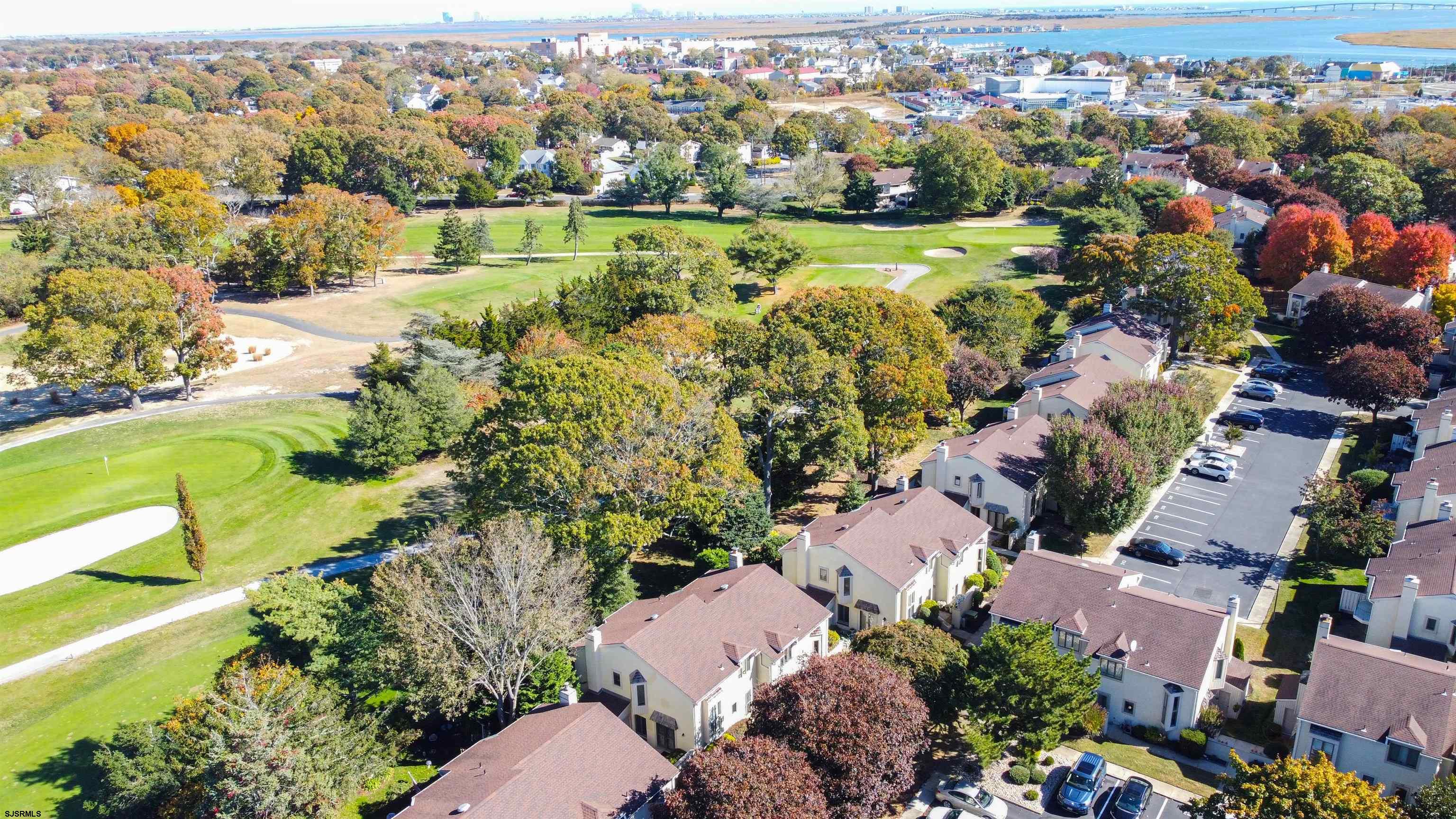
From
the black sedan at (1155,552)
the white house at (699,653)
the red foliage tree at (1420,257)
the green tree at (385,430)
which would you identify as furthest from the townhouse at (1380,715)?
the red foliage tree at (1420,257)

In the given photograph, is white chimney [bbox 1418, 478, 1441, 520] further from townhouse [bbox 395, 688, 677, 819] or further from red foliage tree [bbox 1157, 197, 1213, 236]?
red foliage tree [bbox 1157, 197, 1213, 236]

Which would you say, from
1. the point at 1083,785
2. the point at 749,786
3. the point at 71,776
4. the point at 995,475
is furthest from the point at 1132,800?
the point at 71,776

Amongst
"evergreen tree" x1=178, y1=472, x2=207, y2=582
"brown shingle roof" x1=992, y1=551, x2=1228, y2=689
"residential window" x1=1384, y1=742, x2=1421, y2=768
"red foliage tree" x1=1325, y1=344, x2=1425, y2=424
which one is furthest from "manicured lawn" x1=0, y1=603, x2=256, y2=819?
"red foliage tree" x1=1325, y1=344, x2=1425, y2=424

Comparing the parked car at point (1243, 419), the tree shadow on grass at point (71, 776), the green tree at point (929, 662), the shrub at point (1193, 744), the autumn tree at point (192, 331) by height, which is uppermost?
the autumn tree at point (192, 331)

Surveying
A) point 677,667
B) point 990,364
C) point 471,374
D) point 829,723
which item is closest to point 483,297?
point 471,374

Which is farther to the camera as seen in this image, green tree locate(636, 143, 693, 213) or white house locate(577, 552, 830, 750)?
green tree locate(636, 143, 693, 213)

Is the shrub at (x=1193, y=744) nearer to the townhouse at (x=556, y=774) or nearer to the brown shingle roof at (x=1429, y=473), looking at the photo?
the townhouse at (x=556, y=774)

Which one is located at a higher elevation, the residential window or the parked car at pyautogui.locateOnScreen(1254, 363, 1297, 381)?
the parked car at pyautogui.locateOnScreen(1254, 363, 1297, 381)
